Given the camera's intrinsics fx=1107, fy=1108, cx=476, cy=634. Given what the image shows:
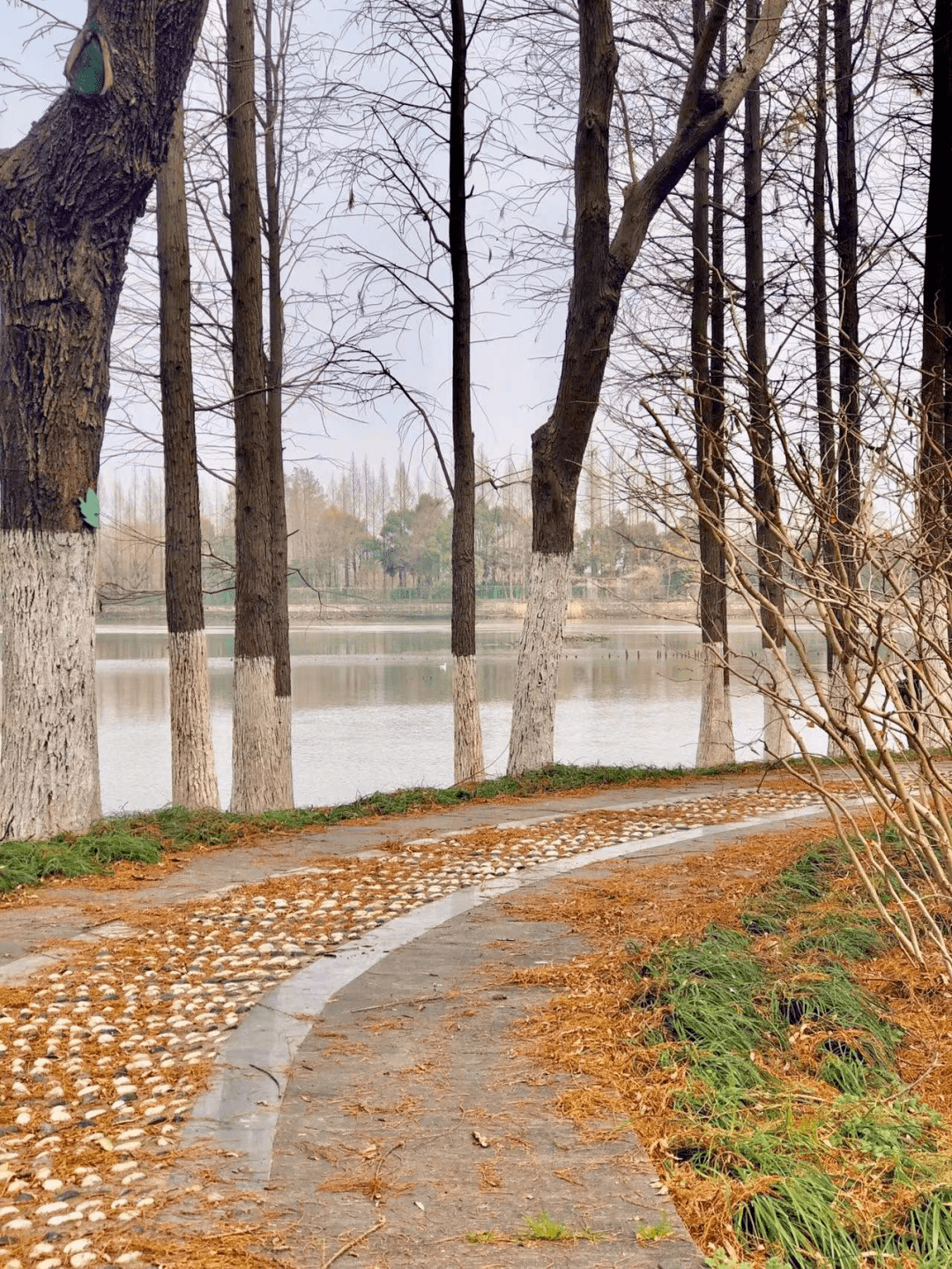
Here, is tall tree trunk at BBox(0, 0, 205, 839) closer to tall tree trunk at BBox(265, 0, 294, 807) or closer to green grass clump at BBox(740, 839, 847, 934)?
tall tree trunk at BBox(265, 0, 294, 807)

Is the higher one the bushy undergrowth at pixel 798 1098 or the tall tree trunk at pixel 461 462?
the tall tree trunk at pixel 461 462

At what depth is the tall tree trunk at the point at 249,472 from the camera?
34.4 ft

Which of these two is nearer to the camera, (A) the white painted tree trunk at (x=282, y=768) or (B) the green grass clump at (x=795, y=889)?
(B) the green grass clump at (x=795, y=889)

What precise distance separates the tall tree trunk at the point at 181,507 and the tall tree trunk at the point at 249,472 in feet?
2.07

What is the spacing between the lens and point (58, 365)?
22.6 feet

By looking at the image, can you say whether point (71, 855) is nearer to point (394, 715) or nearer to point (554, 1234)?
point (554, 1234)


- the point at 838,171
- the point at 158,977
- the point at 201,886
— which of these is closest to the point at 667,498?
the point at 158,977

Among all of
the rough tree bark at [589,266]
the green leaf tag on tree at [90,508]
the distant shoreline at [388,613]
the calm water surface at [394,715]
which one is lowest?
the calm water surface at [394,715]

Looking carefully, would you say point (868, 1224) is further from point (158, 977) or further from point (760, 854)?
point (760, 854)

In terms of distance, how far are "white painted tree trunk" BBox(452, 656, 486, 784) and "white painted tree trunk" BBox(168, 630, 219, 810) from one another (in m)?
2.55

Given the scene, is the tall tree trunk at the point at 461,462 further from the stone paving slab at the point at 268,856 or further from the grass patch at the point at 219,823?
the stone paving slab at the point at 268,856

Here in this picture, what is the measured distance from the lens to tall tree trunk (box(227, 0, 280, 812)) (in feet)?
34.4

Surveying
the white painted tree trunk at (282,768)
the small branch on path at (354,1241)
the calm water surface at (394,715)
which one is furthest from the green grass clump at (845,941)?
the white painted tree trunk at (282,768)

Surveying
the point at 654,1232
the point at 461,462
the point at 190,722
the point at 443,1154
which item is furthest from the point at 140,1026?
the point at 461,462
